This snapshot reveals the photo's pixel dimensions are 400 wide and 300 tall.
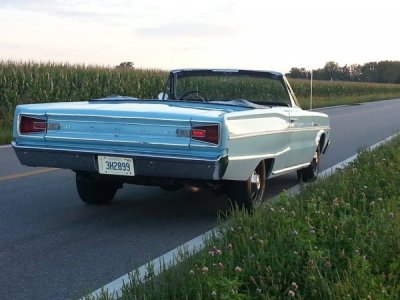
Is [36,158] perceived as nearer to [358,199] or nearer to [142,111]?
[142,111]

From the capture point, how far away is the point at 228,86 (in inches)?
351

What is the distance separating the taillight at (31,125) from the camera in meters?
6.85

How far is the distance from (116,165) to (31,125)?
0.99m

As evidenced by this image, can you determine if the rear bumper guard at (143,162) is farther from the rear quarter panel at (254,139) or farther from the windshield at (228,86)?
the windshield at (228,86)

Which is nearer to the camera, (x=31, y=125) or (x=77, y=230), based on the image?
(x=77, y=230)

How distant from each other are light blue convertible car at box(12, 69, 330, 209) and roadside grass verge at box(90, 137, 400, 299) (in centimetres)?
62

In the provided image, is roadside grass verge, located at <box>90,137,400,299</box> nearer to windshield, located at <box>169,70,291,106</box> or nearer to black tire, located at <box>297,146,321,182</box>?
windshield, located at <box>169,70,291,106</box>

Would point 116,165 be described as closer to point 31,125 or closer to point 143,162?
point 143,162

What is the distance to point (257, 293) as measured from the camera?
403 cm

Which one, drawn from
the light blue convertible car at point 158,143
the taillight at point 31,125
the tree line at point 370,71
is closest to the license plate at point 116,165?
the light blue convertible car at point 158,143

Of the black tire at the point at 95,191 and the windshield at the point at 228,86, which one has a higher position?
the windshield at the point at 228,86

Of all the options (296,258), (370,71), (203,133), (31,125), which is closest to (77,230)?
(31,125)

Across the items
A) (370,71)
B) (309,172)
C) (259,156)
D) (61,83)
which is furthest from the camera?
(370,71)

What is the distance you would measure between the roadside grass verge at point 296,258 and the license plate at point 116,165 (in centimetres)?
110
